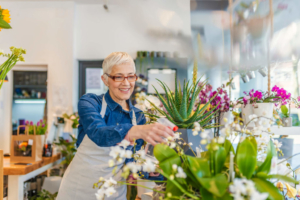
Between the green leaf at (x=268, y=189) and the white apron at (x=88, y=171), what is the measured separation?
0.91 metres

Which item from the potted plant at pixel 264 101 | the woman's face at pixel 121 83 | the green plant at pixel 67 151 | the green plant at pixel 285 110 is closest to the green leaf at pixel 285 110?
the green plant at pixel 285 110

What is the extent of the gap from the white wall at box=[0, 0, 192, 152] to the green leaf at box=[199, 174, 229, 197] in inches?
147

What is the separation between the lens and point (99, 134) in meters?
0.93

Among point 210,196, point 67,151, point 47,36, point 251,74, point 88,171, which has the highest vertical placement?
point 47,36

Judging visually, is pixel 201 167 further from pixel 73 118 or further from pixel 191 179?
pixel 73 118

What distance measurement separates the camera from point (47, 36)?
14.0 feet

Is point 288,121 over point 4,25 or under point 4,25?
under

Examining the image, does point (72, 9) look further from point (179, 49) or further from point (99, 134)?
point (99, 134)

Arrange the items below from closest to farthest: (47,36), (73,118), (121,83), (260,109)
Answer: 1. (121,83)
2. (260,109)
3. (73,118)
4. (47,36)

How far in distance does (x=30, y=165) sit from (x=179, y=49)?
2.84 metres

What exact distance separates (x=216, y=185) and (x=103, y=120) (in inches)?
28.2

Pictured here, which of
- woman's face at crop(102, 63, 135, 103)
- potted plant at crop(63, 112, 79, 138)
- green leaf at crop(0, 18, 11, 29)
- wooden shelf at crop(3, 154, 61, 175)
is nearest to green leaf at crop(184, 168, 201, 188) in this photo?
woman's face at crop(102, 63, 135, 103)

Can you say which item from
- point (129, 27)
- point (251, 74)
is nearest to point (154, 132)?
point (251, 74)

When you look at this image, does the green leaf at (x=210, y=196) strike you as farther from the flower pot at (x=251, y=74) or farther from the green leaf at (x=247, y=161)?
the flower pot at (x=251, y=74)
